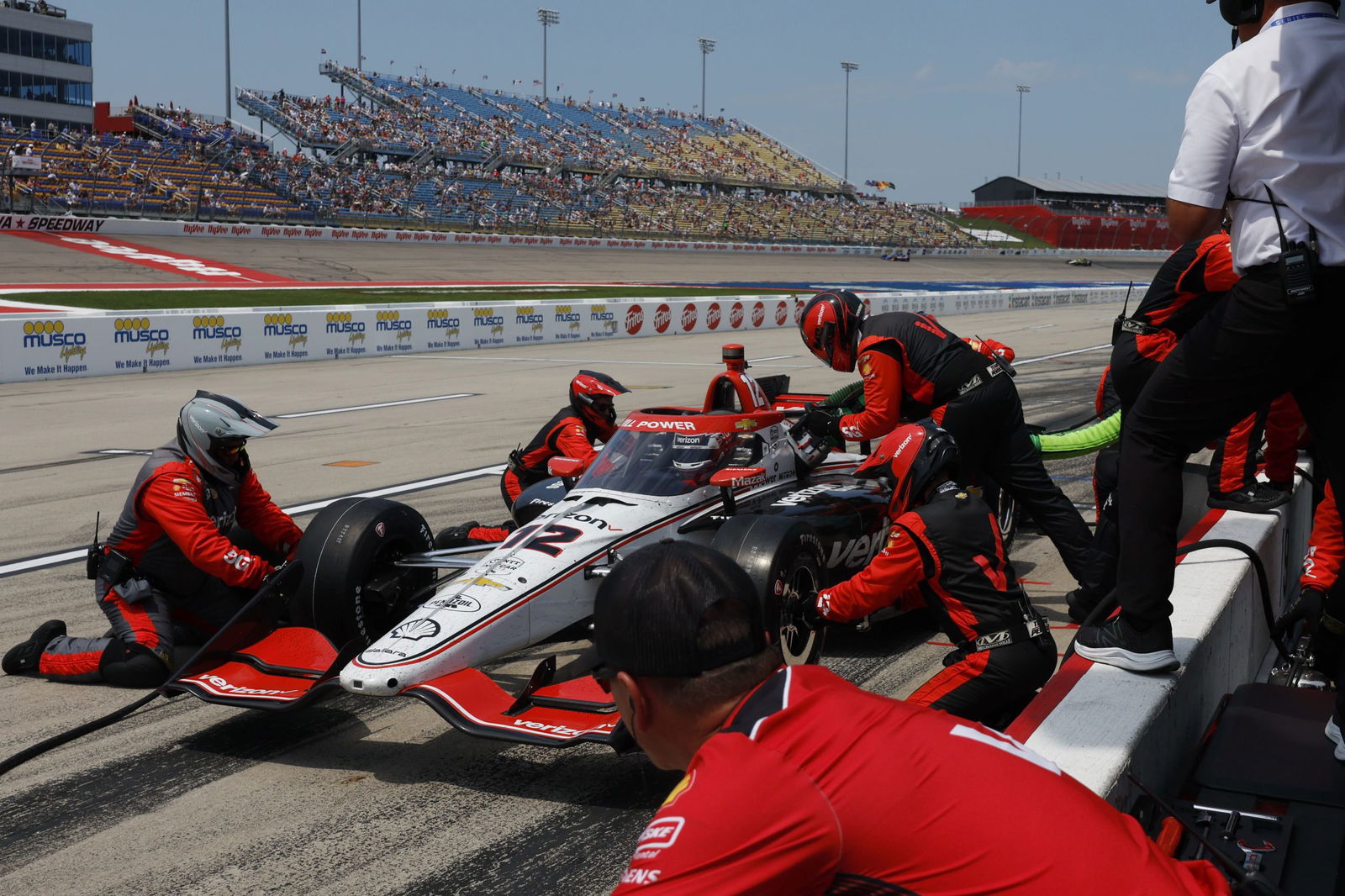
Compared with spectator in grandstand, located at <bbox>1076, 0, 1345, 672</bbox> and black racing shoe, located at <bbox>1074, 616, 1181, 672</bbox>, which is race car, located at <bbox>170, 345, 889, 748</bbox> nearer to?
black racing shoe, located at <bbox>1074, 616, 1181, 672</bbox>

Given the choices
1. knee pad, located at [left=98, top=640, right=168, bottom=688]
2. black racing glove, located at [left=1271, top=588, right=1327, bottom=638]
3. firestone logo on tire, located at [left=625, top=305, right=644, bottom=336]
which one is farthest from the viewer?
firestone logo on tire, located at [left=625, top=305, right=644, bottom=336]

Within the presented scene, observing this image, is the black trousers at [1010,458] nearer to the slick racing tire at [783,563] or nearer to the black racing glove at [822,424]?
the black racing glove at [822,424]

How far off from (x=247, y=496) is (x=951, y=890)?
529cm

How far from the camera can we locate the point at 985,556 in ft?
15.0

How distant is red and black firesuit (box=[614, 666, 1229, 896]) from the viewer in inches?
66.0

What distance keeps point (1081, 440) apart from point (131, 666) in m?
5.78

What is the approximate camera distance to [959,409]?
6.87 meters

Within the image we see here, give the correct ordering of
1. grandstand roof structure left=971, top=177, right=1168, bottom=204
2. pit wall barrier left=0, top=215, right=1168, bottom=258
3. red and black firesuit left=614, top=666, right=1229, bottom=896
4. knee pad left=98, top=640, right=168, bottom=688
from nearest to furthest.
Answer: red and black firesuit left=614, top=666, right=1229, bottom=896 < knee pad left=98, top=640, right=168, bottom=688 < pit wall barrier left=0, top=215, right=1168, bottom=258 < grandstand roof structure left=971, top=177, right=1168, bottom=204

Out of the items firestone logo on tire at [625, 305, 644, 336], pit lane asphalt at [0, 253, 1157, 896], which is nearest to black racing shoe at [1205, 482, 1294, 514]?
pit lane asphalt at [0, 253, 1157, 896]

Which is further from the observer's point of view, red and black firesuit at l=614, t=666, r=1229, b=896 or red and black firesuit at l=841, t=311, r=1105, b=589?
red and black firesuit at l=841, t=311, r=1105, b=589

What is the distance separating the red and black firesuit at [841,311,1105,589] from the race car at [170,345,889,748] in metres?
A: 0.51

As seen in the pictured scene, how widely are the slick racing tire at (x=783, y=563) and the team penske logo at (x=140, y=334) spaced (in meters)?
16.0

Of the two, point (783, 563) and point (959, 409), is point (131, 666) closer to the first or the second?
point (783, 563)

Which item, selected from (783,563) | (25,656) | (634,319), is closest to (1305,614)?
(783,563)
